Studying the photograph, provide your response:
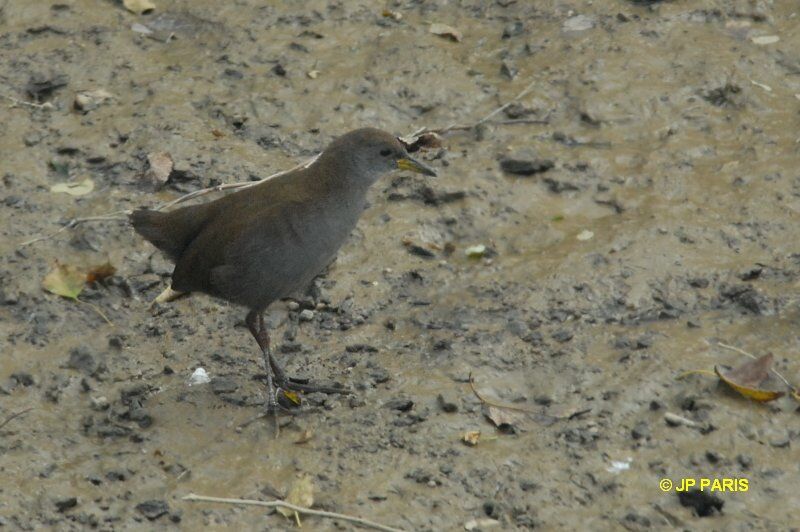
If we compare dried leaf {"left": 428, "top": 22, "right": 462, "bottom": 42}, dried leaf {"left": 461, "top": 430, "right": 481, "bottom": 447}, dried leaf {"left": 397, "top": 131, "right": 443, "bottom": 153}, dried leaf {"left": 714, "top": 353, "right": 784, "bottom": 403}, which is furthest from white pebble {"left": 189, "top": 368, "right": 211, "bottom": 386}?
dried leaf {"left": 428, "top": 22, "right": 462, "bottom": 42}

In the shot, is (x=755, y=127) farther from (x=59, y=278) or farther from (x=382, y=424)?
(x=59, y=278)

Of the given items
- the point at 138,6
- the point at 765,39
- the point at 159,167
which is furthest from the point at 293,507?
the point at 765,39

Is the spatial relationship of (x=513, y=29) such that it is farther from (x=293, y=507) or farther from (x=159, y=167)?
(x=293, y=507)

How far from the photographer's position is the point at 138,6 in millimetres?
7691

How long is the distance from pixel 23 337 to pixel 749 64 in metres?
4.58

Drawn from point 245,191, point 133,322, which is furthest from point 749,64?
point 133,322

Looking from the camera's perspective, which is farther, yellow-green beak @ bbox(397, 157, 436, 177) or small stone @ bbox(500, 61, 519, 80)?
small stone @ bbox(500, 61, 519, 80)

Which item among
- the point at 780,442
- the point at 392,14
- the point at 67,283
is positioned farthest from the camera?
the point at 392,14

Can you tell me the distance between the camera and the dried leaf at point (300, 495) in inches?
173

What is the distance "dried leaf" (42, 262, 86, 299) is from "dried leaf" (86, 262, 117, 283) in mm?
30

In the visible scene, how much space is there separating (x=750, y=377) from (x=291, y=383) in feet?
6.71

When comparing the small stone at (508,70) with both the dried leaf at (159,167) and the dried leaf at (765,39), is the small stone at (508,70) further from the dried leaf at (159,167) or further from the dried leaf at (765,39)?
the dried leaf at (159,167)

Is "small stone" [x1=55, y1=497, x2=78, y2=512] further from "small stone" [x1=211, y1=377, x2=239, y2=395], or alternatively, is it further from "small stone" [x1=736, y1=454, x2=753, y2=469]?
"small stone" [x1=736, y1=454, x2=753, y2=469]

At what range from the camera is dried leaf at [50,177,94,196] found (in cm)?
639
